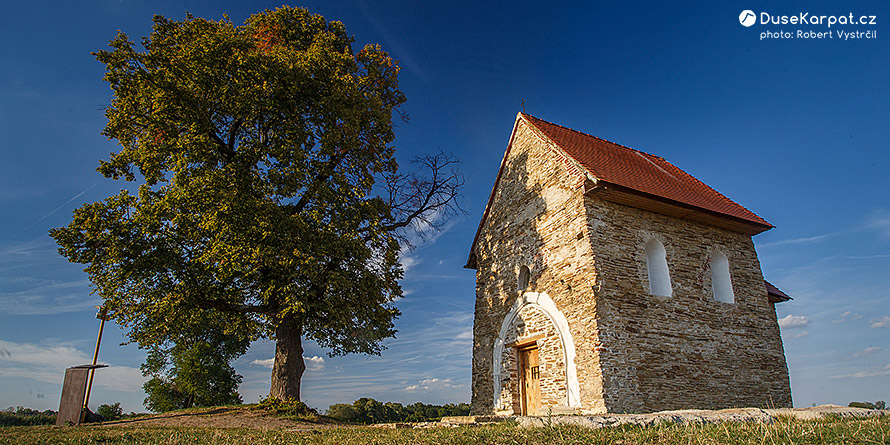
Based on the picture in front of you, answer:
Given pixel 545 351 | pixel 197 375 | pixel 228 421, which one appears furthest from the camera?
pixel 197 375

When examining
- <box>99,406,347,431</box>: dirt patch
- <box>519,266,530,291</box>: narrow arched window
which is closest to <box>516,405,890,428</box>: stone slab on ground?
<box>99,406,347,431</box>: dirt patch

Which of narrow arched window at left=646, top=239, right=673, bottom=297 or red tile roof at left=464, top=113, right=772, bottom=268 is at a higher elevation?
red tile roof at left=464, top=113, right=772, bottom=268

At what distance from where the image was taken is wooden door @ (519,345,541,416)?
1234 cm

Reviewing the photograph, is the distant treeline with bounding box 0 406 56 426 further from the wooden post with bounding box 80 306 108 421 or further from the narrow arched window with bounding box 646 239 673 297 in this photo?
the narrow arched window with bounding box 646 239 673 297

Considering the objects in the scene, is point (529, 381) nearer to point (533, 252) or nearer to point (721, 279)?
point (533, 252)

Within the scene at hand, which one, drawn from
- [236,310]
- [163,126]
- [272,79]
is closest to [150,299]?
[236,310]

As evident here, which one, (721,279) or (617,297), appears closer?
(617,297)

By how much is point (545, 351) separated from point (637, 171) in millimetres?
6328

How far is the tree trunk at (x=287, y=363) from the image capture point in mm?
13601

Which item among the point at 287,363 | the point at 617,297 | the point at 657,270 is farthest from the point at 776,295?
the point at 287,363

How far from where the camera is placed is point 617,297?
10914mm

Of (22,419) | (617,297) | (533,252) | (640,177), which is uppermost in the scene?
(640,177)

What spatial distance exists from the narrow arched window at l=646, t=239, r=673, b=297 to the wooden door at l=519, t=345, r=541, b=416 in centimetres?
352

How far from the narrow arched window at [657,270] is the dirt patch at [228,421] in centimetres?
866
